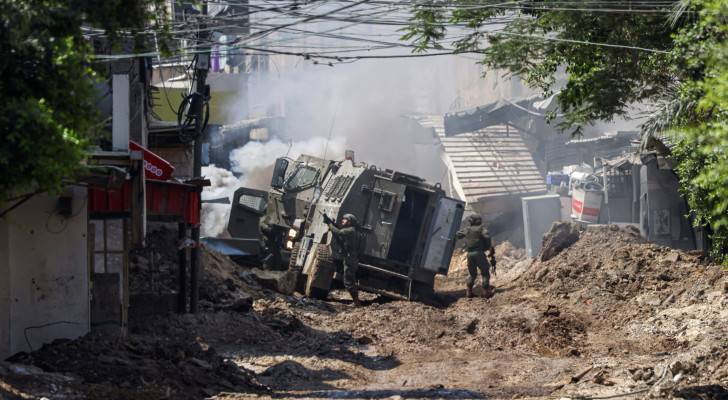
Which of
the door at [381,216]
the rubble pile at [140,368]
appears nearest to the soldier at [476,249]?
the door at [381,216]

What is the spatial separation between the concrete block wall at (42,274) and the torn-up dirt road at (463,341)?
2.48 feet

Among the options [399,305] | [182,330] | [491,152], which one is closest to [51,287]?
[182,330]

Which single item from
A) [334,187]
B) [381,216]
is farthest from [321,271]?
[334,187]

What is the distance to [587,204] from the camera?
2361 centimetres

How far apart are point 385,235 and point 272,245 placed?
4.04m

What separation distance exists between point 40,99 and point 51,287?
5.43 m

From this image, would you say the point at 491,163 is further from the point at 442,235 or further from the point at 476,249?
the point at 442,235

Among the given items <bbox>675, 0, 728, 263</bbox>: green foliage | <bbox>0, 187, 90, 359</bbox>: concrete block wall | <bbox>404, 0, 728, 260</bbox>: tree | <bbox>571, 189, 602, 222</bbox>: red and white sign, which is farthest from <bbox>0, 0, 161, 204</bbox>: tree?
<bbox>571, 189, 602, 222</bbox>: red and white sign

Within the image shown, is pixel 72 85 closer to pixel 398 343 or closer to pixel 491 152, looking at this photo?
pixel 398 343

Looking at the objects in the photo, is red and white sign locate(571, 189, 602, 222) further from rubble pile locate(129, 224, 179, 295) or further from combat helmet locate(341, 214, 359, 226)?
rubble pile locate(129, 224, 179, 295)

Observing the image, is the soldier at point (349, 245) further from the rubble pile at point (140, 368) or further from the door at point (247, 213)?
the rubble pile at point (140, 368)

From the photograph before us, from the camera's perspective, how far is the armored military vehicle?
1858 centimetres

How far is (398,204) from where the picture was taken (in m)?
18.8

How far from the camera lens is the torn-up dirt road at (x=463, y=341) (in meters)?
10.8
